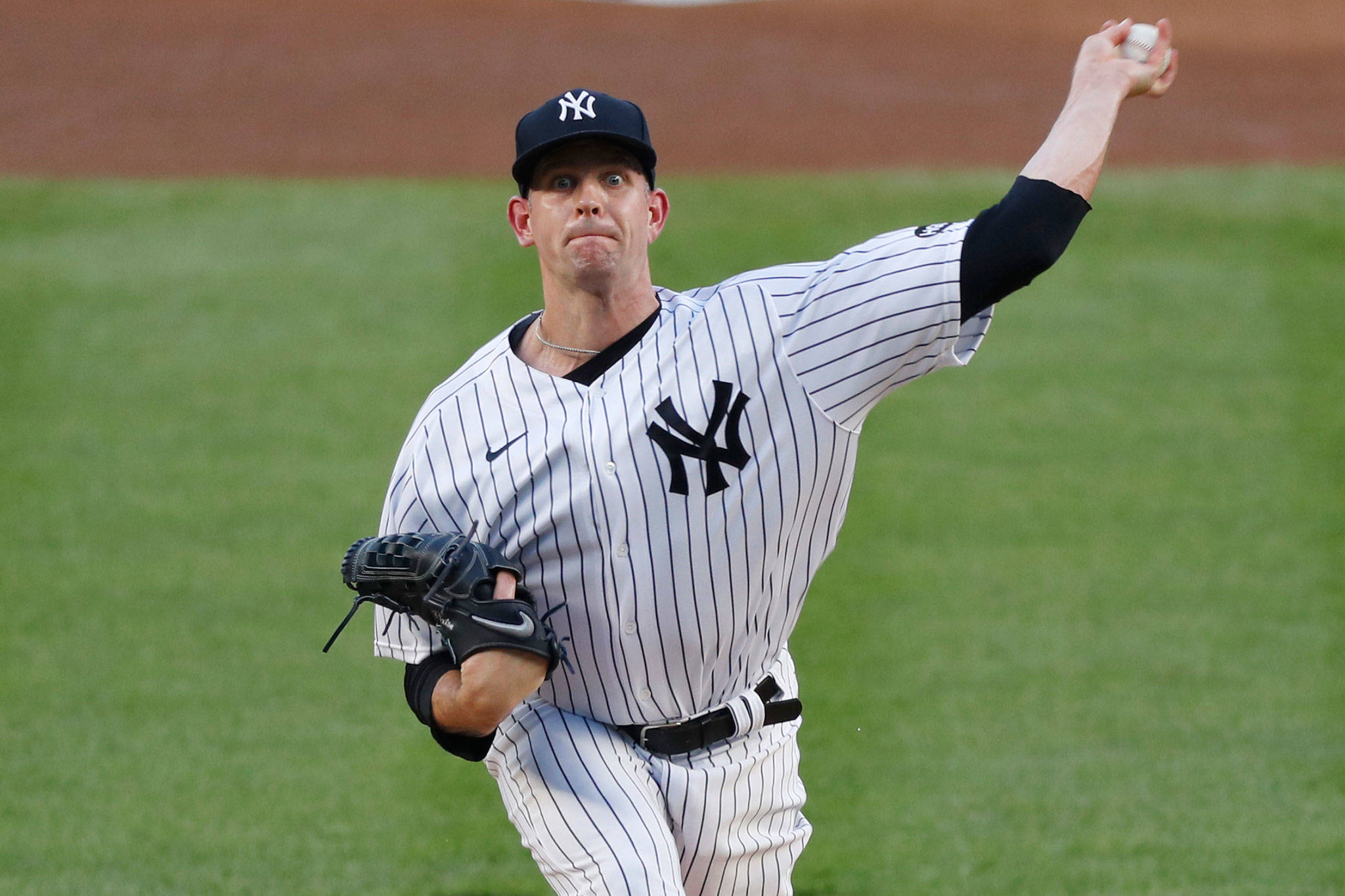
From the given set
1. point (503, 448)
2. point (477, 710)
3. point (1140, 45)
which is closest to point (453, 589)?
point (477, 710)

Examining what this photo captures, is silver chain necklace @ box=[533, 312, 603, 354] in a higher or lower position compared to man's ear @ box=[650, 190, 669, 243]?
lower

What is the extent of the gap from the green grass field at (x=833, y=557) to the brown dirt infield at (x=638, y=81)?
943mm

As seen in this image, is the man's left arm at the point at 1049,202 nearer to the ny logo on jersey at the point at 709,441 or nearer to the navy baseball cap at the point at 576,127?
the ny logo on jersey at the point at 709,441

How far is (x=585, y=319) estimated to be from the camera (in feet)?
10.7

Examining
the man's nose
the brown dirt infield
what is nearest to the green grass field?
the brown dirt infield

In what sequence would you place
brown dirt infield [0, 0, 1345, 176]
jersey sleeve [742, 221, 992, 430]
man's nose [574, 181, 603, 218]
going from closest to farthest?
1. jersey sleeve [742, 221, 992, 430]
2. man's nose [574, 181, 603, 218]
3. brown dirt infield [0, 0, 1345, 176]

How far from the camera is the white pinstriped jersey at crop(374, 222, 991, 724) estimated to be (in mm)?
3041

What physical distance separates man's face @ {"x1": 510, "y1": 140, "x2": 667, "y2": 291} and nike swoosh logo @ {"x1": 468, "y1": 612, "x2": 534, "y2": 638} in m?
0.68

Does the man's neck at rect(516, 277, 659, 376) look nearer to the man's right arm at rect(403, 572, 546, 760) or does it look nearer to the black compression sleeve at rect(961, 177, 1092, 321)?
the man's right arm at rect(403, 572, 546, 760)

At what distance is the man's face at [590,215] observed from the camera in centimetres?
318

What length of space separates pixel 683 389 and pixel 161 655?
519 centimetres

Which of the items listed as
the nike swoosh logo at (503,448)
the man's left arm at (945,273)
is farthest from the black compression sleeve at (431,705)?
the man's left arm at (945,273)

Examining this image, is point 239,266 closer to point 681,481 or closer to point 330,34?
point 330,34

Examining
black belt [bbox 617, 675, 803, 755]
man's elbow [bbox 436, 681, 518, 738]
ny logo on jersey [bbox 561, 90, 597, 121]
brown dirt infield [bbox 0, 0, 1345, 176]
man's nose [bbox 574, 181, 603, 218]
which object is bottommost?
black belt [bbox 617, 675, 803, 755]
